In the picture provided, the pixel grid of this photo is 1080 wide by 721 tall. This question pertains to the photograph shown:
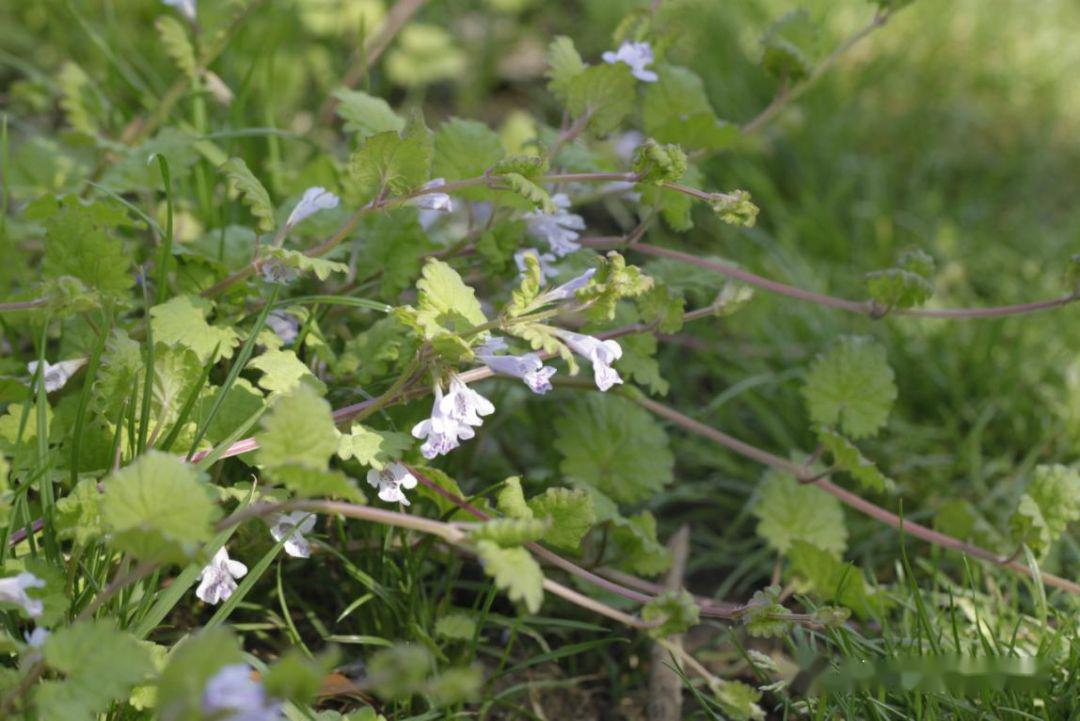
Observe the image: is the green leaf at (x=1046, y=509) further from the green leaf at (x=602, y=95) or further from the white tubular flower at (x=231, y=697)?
the white tubular flower at (x=231, y=697)

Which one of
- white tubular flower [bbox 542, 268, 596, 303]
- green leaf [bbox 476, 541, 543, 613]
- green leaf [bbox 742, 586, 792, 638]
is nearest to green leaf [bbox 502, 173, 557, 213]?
white tubular flower [bbox 542, 268, 596, 303]

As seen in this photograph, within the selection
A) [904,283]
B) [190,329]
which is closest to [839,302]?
[904,283]

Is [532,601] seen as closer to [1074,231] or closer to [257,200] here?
[257,200]

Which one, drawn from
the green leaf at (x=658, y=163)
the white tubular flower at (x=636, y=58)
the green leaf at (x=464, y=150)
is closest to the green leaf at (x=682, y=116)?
the white tubular flower at (x=636, y=58)

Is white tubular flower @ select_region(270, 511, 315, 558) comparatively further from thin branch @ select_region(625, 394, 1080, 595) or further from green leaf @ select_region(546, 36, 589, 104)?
green leaf @ select_region(546, 36, 589, 104)

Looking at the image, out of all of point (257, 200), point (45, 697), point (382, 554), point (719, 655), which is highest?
point (257, 200)

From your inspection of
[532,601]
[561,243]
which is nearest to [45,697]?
[532,601]
